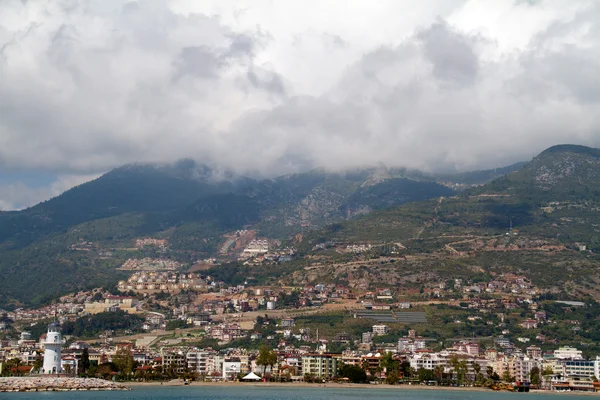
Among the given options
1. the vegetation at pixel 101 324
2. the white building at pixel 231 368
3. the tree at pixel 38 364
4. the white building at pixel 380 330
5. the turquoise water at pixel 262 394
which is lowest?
the turquoise water at pixel 262 394

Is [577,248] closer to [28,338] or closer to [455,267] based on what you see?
[455,267]

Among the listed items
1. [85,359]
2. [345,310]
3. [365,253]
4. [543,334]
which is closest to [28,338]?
[85,359]

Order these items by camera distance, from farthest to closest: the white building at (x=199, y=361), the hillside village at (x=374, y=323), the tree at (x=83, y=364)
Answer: the white building at (x=199, y=361), the hillside village at (x=374, y=323), the tree at (x=83, y=364)

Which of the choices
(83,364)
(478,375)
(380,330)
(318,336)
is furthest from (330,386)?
(380,330)

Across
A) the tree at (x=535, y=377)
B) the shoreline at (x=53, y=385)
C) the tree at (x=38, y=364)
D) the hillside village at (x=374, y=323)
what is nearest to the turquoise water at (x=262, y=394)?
the shoreline at (x=53, y=385)

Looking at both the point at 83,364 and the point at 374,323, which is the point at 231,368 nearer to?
the point at 83,364

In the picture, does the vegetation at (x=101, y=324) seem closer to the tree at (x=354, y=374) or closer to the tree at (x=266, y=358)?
the tree at (x=266, y=358)

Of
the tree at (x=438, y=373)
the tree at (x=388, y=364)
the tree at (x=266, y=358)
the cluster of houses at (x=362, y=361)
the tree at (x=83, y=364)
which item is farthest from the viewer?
the cluster of houses at (x=362, y=361)
